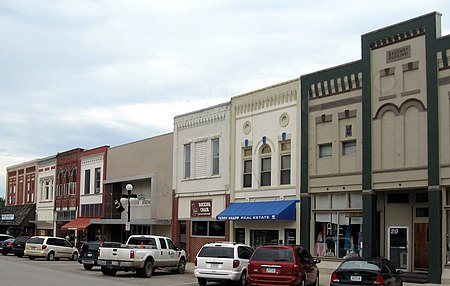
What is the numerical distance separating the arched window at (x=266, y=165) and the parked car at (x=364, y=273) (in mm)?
13831

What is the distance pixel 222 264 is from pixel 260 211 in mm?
8607

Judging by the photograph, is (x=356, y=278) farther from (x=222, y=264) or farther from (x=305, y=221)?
(x=305, y=221)

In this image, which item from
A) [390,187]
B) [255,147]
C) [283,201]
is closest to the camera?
[390,187]

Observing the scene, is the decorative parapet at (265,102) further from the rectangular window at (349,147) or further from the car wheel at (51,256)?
the car wheel at (51,256)

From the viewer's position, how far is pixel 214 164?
36531 mm

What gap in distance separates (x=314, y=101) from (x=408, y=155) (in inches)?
237

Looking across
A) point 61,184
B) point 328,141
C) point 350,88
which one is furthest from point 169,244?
point 61,184

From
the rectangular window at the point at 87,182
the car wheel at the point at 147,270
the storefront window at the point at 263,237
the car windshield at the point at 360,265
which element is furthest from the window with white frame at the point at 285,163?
the rectangular window at the point at 87,182

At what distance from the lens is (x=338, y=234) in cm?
2847

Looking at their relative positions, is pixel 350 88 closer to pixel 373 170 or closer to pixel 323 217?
pixel 373 170

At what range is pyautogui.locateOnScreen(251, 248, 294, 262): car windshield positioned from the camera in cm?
2022

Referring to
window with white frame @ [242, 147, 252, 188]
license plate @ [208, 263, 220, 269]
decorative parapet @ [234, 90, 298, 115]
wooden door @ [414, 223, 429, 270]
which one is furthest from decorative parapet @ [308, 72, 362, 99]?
license plate @ [208, 263, 220, 269]

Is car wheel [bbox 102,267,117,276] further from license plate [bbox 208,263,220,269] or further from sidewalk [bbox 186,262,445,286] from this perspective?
license plate [bbox 208,263,220,269]

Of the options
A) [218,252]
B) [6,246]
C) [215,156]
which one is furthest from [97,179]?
[218,252]
